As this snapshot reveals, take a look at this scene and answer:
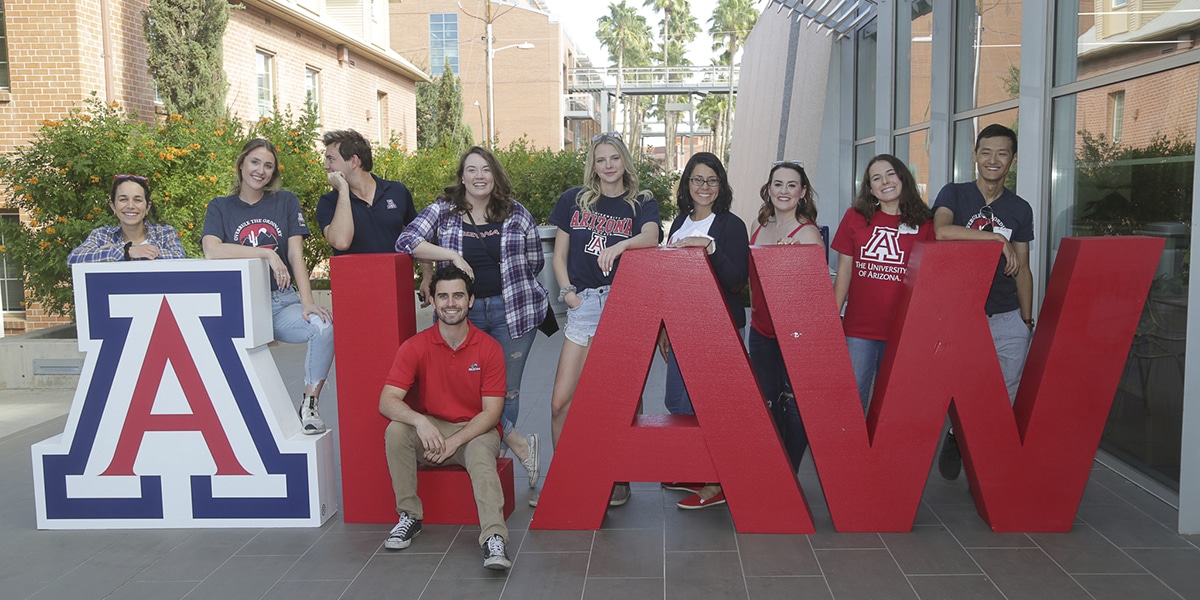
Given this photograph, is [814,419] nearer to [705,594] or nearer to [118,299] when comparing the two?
[705,594]

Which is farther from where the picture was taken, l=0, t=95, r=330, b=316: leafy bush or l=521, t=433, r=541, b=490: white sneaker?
l=0, t=95, r=330, b=316: leafy bush

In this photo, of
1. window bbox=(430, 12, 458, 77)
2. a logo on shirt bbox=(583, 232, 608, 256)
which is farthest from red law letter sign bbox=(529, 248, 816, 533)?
window bbox=(430, 12, 458, 77)

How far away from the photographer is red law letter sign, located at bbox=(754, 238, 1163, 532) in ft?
12.7

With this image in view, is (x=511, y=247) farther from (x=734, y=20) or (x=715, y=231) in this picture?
(x=734, y=20)

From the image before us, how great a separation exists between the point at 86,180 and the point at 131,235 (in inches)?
182

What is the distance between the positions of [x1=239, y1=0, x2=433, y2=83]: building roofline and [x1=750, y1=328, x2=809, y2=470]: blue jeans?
13.4m

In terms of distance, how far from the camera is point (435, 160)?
1398cm

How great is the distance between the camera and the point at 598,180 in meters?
4.45

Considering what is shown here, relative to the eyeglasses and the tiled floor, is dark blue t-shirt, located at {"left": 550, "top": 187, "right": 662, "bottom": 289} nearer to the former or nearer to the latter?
the tiled floor

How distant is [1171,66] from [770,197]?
1.92 metres

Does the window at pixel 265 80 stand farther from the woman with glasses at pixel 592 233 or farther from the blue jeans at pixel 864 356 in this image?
the blue jeans at pixel 864 356

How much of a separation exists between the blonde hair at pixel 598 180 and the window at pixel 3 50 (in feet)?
32.9

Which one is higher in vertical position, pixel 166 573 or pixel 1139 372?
pixel 1139 372

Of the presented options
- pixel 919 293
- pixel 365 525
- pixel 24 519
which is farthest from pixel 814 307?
pixel 24 519
